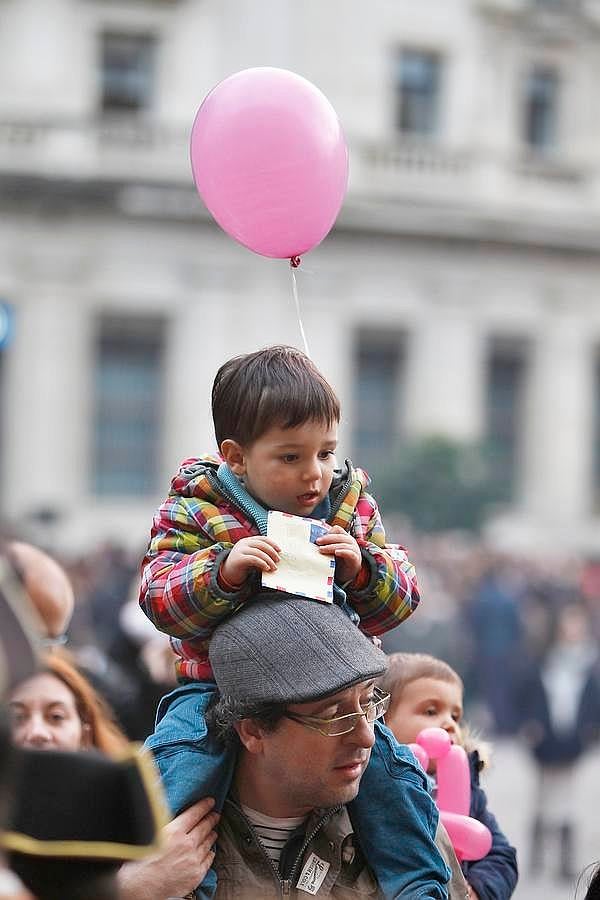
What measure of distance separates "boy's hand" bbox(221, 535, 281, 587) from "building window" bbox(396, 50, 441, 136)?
32772mm

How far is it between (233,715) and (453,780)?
34.8 inches

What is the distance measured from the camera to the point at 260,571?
3.13 meters

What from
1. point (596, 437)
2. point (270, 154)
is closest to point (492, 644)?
point (270, 154)

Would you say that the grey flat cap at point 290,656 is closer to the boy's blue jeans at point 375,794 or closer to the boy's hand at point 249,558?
the boy's hand at point 249,558

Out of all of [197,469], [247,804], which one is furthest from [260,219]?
[247,804]

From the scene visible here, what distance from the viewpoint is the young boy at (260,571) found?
319 centimetres

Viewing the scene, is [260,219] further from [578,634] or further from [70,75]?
[70,75]

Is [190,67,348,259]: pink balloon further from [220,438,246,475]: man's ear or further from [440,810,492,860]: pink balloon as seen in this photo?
[440,810,492,860]: pink balloon

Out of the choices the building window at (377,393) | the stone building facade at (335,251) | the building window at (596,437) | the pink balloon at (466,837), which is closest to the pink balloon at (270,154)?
the pink balloon at (466,837)

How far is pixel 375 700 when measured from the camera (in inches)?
129

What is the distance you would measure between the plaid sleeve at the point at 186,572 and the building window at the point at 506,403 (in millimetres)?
32151

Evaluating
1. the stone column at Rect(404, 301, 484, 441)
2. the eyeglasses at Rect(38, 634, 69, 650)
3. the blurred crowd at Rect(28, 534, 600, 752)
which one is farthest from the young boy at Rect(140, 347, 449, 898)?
the stone column at Rect(404, 301, 484, 441)

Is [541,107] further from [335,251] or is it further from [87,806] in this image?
[87,806]

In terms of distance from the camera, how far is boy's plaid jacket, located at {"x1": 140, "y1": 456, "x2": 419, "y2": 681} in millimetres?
3127
